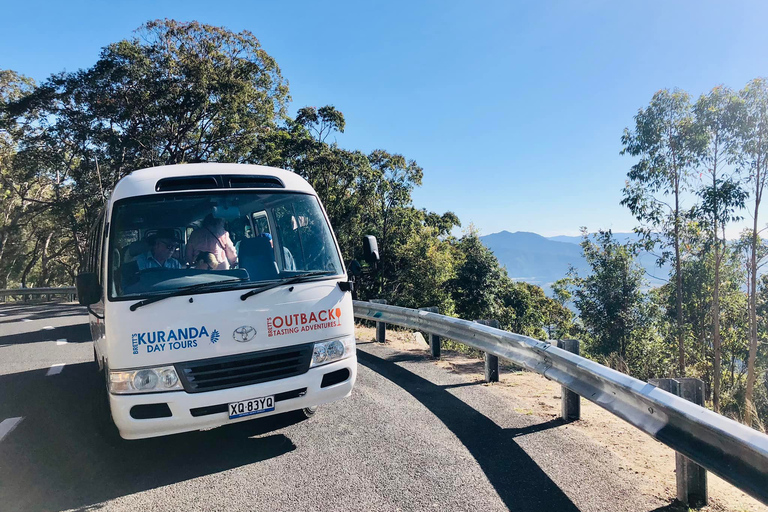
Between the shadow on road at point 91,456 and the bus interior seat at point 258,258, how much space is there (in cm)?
150

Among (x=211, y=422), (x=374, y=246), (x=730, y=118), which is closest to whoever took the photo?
(x=211, y=422)

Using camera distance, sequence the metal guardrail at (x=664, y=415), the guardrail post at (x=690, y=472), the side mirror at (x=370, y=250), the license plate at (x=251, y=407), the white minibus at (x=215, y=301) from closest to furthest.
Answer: the metal guardrail at (x=664, y=415)
the guardrail post at (x=690, y=472)
the white minibus at (x=215, y=301)
the license plate at (x=251, y=407)
the side mirror at (x=370, y=250)

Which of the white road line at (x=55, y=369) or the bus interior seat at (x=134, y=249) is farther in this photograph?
the white road line at (x=55, y=369)

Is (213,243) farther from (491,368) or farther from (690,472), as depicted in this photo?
(690,472)

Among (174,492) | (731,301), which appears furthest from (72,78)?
(731,301)

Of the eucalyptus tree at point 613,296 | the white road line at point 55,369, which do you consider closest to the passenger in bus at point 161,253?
the white road line at point 55,369

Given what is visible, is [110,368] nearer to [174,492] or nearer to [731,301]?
[174,492]

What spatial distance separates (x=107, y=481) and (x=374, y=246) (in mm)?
3045

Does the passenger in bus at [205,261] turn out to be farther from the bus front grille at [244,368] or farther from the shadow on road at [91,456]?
the shadow on road at [91,456]

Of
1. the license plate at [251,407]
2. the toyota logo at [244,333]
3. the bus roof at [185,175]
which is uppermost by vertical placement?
the bus roof at [185,175]

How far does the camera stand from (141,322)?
3701mm

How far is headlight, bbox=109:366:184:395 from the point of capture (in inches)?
144

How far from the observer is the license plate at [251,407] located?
151 inches

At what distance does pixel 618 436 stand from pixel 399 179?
2637cm
